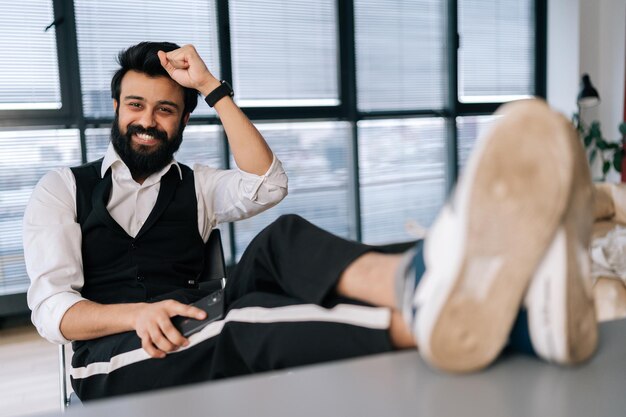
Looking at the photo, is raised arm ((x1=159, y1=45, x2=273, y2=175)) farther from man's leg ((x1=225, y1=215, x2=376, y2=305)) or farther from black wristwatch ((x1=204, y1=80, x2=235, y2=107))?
man's leg ((x1=225, y1=215, x2=376, y2=305))

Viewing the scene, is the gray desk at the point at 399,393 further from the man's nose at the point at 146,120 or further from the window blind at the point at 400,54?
the window blind at the point at 400,54

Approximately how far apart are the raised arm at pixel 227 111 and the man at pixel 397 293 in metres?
0.56

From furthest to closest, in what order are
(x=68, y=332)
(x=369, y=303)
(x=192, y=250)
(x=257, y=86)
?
(x=257, y=86) → (x=192, y=250) → (x=68, y=332) → (x=369, y=303)

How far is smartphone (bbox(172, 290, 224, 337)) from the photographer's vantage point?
1.17m

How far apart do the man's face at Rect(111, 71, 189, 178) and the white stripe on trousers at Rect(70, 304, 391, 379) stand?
78cm


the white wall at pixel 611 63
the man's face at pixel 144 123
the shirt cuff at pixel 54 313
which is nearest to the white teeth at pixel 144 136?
the man's face at pixel 144 123

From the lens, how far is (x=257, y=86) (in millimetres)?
4414

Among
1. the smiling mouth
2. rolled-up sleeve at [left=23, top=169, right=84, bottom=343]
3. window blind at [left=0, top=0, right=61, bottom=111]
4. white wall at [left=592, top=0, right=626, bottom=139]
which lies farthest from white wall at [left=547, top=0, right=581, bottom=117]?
rolled-up sleeve at [left=23, top=169, right=84, bottom=343]

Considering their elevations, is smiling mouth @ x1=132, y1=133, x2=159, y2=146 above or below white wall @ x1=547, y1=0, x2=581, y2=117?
below

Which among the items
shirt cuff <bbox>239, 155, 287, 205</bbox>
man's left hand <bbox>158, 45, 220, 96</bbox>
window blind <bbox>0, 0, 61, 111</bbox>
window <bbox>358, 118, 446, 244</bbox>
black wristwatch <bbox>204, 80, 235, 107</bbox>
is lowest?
window <bbox>358, 118, 446, 244</bbox>

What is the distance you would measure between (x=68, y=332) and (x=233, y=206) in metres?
0.76

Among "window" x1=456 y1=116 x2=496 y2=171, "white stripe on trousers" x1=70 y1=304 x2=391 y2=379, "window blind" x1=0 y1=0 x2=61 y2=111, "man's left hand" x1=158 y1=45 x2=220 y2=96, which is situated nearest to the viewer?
"white stripe on trousers" x1=70 y1=304 x2=391 y2=379

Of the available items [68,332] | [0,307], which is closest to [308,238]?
[68,332]

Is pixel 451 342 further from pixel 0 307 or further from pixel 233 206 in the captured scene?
pixel 0 307
